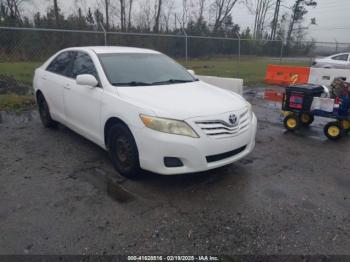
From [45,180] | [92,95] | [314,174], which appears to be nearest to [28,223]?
[45,180]

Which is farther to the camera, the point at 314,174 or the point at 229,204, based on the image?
the point at 314,174

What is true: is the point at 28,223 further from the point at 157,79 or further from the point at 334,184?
the point at 334,184

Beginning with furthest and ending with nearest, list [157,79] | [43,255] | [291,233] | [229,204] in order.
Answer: [157,79]
[229,204]
[291,233]
[43,255]

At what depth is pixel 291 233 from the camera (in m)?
2.78

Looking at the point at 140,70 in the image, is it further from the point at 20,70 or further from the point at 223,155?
the point at 20,70

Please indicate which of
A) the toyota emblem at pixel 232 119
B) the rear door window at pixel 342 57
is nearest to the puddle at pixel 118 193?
the toyota emblem at pixel 232 119

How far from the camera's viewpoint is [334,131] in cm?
544

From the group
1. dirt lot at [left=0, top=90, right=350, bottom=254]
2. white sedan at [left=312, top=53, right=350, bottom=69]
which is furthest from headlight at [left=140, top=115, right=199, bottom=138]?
white sedan at [left=312, top=53, right=350, bottom=69]

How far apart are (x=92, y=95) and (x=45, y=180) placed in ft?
4.06

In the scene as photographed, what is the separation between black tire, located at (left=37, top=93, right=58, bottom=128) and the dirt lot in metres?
0.85

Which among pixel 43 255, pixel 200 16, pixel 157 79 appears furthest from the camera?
pixel 200 16

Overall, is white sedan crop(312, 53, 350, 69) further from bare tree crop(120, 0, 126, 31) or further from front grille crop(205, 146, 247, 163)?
bare tree crop(120, 0, 126, 31)

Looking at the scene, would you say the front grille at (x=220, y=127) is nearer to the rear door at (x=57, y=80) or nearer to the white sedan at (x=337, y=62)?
the rear door at (x=57, y=80)

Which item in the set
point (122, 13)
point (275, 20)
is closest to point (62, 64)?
point (122, 13)
